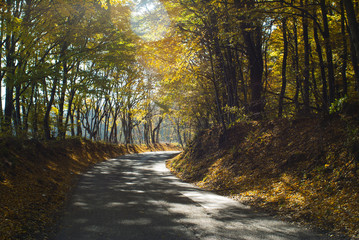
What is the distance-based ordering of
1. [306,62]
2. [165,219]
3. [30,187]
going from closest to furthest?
[165,219]
[30,187]
[306,62]

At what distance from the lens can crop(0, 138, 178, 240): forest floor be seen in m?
4.82

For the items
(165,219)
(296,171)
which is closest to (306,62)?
(296,171)

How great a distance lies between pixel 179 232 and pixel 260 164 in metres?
5.47

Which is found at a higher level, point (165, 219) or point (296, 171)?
point (296, 171)

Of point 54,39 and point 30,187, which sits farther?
point 54,39

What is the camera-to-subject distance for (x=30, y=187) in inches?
294

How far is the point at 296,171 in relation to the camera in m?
7.49

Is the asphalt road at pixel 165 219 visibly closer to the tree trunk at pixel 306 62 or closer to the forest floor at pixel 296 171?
the forest floor at pixel 296 171

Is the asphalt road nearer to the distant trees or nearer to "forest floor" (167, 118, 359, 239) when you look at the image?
"forest floor" (167, 118, 359, 239)

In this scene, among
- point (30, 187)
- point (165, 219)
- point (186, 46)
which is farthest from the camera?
point (186, 46)

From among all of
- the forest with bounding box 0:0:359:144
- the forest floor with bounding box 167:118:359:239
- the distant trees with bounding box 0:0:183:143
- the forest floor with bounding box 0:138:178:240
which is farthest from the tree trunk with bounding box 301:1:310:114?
the forest floor with bounding box 0:138:178:240

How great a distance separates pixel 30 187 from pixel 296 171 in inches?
303

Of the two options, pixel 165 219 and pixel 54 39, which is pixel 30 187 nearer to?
pixel 165 219

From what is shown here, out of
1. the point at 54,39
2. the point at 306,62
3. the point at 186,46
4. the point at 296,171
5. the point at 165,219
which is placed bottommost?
the point at 165,219
